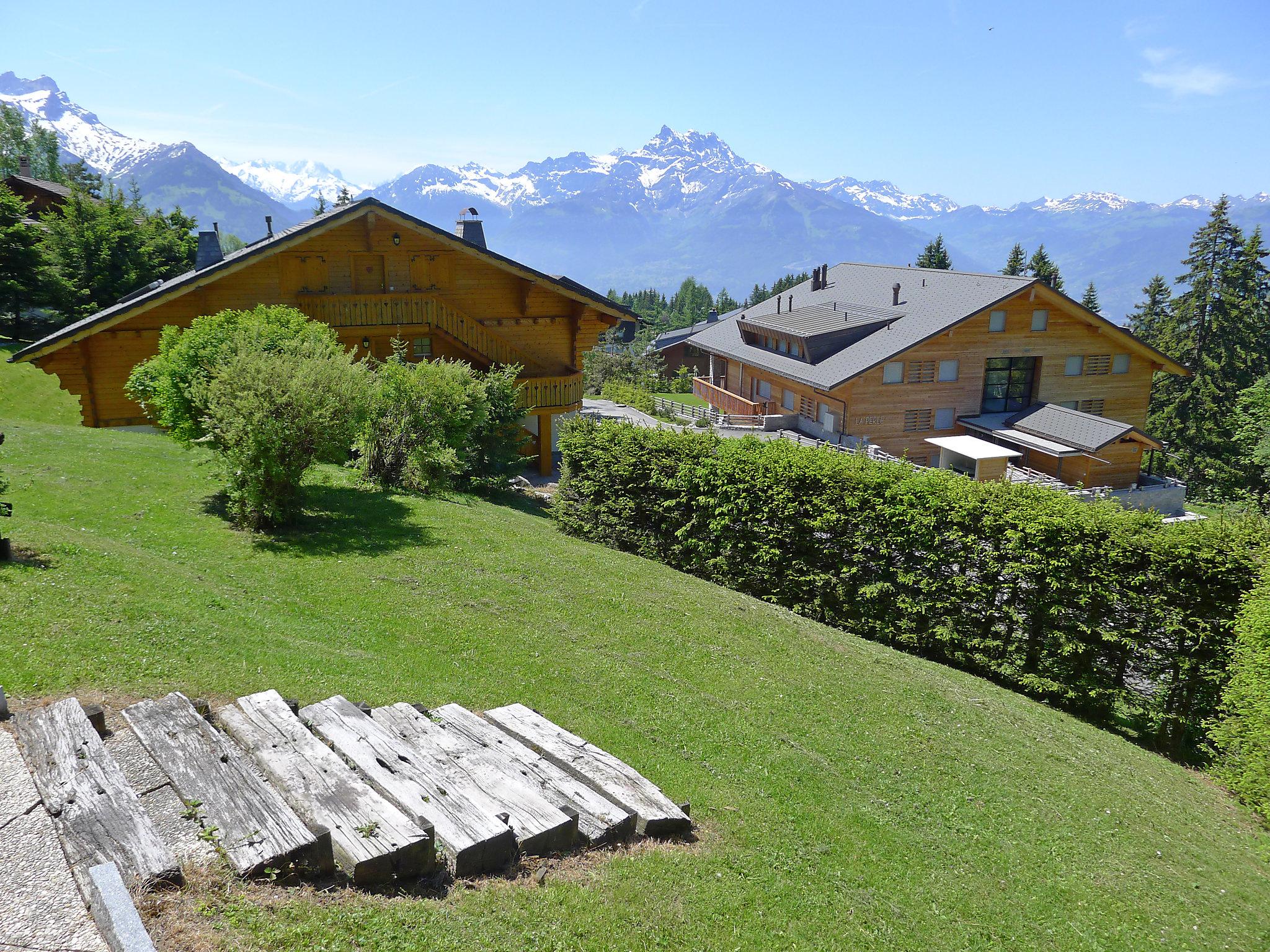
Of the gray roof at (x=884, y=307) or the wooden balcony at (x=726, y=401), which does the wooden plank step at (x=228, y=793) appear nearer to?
the gray roof at (x=884, y=307)

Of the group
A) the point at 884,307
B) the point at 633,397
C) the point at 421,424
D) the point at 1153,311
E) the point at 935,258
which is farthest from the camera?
the point at 935,258

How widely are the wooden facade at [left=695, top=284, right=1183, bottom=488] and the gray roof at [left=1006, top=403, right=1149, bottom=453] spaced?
2.94 ft

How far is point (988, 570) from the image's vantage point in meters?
13.6

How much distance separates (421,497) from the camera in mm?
20047

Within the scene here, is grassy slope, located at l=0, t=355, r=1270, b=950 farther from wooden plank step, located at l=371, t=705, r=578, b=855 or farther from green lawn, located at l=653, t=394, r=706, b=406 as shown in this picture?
green lawn, located at l=653, t=394, r=706, b=406

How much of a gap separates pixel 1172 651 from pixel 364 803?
39.8ft

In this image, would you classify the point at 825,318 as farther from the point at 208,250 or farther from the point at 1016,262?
the point at 1016,262

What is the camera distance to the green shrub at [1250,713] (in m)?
10.6

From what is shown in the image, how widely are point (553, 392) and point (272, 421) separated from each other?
58.2ft

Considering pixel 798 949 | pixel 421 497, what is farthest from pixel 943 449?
pixel 798 949

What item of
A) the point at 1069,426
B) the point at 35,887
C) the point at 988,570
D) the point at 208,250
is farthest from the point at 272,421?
the point at 1069,426

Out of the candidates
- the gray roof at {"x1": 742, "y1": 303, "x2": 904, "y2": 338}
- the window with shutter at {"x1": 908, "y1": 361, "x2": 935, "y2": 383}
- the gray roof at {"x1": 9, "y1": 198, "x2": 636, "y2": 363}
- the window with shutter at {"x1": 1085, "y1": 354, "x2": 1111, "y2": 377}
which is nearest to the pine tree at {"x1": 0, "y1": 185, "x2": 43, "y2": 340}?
the gray roof at {"x1": 9, "y1": 198, "x2": 636, "y2": 363}

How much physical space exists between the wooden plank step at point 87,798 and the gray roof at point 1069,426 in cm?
4192

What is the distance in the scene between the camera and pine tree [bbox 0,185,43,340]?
40.3 metres
